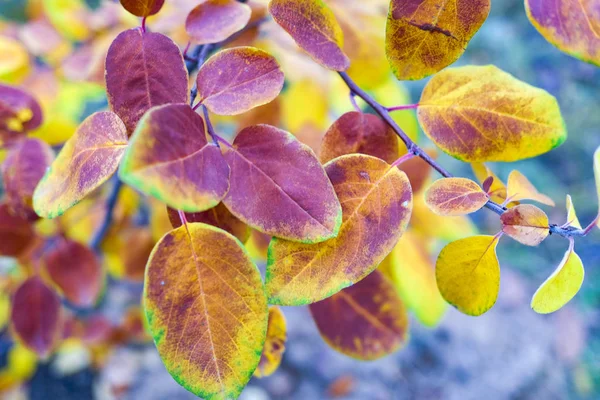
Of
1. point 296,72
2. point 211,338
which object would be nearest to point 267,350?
point 211,338

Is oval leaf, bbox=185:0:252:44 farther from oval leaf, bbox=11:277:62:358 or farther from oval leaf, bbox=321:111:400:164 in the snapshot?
oval leaf, bbox=11:277:62:358

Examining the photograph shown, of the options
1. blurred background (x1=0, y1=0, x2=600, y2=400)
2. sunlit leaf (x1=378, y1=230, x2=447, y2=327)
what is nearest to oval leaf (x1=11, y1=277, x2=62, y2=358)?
blurred background (x1=0, y1=0, x2=600, y2=400)

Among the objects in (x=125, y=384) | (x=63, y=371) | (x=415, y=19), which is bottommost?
(x=63, y=371)

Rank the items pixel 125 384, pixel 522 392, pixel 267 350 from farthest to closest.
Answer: pixel 522 392
pixel 125 384
pixel 267 350

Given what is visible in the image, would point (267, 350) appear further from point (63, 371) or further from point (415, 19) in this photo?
point (63, 371)

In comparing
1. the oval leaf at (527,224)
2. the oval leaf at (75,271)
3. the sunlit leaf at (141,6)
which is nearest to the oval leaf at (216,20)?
the sunlit leaf at (141,6)
